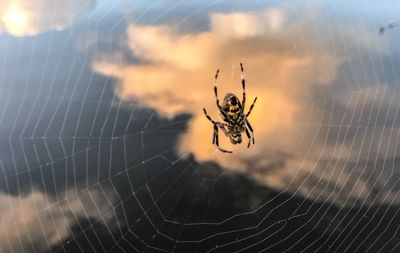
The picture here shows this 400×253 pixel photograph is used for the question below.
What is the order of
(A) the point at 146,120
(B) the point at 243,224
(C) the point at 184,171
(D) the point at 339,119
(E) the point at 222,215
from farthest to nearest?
(B) the point at 243,224 < (E) the point at 222,215 < (D) the point at 339,119 < (C) the point at 184,171 < (A) the point at 146,120

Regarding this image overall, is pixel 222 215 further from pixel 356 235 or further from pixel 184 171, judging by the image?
pixel 184 171

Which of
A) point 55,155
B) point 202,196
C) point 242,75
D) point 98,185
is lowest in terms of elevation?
point 202,196

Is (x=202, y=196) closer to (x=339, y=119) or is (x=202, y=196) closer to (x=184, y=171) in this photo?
(x=184, y=171)

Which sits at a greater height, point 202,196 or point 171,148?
point 171,148

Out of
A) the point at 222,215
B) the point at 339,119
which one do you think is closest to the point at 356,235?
the point at 222,215

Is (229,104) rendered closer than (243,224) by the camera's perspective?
Yes

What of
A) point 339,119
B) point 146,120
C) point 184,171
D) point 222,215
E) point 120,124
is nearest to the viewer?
point 120,124
